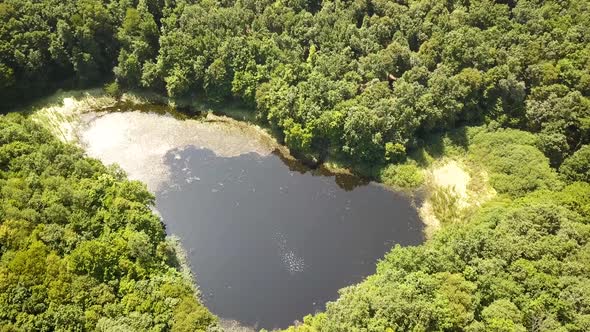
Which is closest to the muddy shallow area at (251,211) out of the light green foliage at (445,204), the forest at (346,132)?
the light green foliage at (445,204)

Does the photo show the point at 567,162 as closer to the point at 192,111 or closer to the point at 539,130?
the point at 539,130

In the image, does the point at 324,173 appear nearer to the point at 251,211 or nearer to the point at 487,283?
the point at 251,211

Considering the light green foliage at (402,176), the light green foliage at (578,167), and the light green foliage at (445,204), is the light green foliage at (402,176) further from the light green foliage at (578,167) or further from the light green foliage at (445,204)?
the light green foliage at (578,167)


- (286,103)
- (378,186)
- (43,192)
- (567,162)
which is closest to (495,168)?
(567,162)

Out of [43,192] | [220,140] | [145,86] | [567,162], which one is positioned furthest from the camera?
[145,86]

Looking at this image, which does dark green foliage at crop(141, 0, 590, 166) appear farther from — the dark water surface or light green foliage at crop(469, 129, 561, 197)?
the dark water surface

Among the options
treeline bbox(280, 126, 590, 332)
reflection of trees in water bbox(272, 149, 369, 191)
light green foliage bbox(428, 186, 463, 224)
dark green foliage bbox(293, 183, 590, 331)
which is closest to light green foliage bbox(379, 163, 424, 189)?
light green foliage bbox(428, 186, 463, 224)
